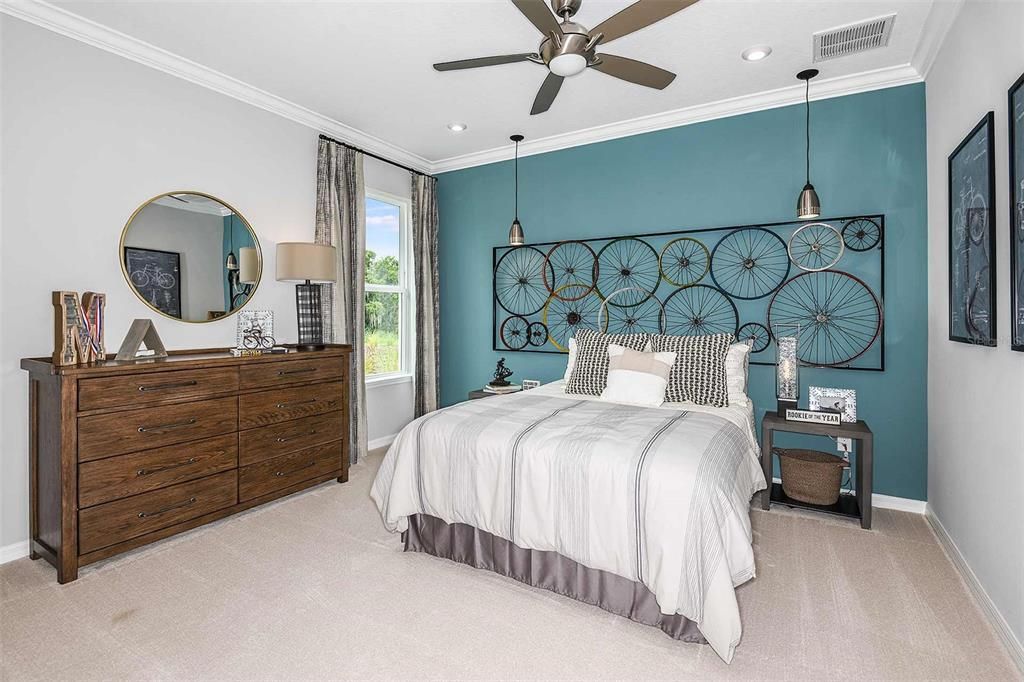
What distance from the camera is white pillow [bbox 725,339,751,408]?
326 cm

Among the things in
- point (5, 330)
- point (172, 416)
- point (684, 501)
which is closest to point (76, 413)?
point (172, 416)

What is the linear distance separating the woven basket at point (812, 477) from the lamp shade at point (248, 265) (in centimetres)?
377

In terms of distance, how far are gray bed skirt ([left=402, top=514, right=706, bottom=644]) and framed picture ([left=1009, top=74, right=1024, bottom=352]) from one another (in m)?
1.62

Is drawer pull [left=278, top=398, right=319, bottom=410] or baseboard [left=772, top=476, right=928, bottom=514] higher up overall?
drawer pull [left=278, top=398, right=319, bottom=410]

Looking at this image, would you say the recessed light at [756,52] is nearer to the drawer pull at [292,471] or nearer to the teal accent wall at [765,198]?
the teal accent wall at [765,198]

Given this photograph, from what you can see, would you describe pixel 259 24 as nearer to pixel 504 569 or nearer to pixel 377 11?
pixel 377 11

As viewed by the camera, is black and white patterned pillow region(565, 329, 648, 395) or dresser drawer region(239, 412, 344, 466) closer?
dresser drawer region(239, 412, 344, 466)

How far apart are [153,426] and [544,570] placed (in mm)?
2110

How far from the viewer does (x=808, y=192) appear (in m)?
3.08

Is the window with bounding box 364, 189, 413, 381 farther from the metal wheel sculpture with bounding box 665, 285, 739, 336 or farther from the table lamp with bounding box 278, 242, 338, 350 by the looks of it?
the metal wheel sculpture with bounding box 665, 285, 739, 336

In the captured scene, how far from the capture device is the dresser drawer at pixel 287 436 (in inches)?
121

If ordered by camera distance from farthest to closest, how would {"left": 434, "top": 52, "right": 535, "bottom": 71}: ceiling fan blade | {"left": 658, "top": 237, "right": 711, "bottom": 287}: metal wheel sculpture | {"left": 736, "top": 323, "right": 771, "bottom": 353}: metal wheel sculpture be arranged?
{"left": 658, "top": 237, "right": 711, "bottom": 287}: metal wheel sculpture → {"left": 736, "top": 323, "right": 771, "bottom": 353}: metal wheel sculpture → {"left": 434, "top": 52, "right": 535, "bottom": 71}: ceiling fan blade

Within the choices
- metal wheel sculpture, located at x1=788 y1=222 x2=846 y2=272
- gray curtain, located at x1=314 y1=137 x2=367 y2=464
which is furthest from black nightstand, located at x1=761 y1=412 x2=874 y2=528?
gray curtain, located at x1=314 y1=137 x2=367 y2=464

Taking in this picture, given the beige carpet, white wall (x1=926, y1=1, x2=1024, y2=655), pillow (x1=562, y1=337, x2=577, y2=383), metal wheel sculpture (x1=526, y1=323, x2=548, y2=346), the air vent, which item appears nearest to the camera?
the beige carpet
